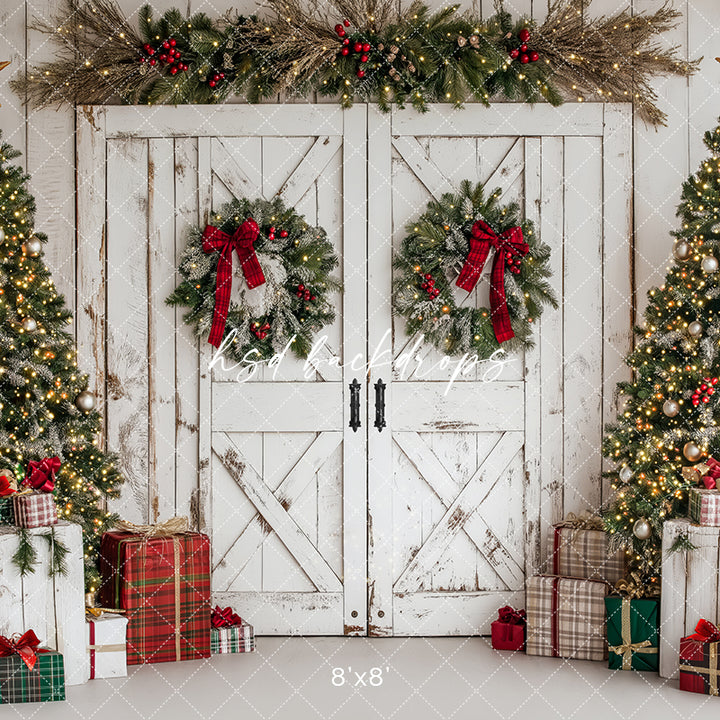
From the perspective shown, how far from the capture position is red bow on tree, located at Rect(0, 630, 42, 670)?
10.1ft

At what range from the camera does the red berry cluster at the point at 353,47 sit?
3.85 meters

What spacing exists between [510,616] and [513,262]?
1.66 metres

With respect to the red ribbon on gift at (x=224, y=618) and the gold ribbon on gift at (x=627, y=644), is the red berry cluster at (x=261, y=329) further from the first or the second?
the gold ribbon on gift at (x=627, y=644)

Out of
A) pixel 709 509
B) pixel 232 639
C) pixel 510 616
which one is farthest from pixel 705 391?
pixel 232 639

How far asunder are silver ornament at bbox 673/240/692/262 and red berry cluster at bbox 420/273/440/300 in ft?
3.49

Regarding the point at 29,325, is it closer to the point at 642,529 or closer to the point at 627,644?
the point at 642,529

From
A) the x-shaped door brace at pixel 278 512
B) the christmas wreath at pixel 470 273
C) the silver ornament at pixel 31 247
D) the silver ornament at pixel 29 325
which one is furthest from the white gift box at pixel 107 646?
the christmas wreath at pixel 470 273

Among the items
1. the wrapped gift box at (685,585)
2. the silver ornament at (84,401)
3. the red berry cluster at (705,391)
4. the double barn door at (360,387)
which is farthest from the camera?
the double barn door at (360,387)

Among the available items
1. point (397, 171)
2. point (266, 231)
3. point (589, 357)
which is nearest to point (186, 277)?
point (266, 231)

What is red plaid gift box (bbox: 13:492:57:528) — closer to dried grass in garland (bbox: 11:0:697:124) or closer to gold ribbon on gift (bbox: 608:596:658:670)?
dried grass in garland (bbox: 11:0:697:124)

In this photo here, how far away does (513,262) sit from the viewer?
13.0 ft

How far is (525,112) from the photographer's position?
13.3 feet

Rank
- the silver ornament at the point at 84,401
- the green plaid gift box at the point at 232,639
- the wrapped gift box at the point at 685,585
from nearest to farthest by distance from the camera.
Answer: the wrapped gift box at the point at 685,585 → the silver ornament at the point at 84,401 → the green plaid gift box at the point at 232,639

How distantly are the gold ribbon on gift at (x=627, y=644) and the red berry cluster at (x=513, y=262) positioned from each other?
1.54m
